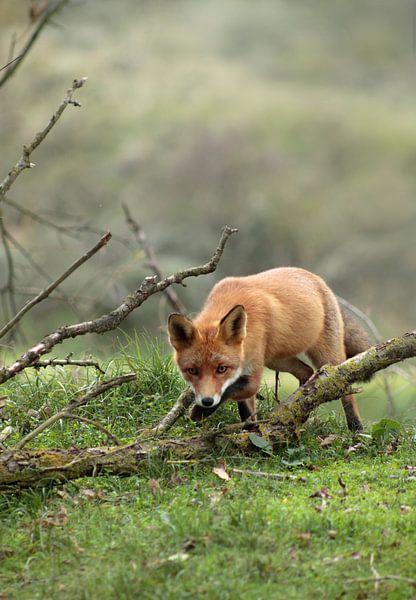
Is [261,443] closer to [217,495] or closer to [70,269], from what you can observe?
[217,495]

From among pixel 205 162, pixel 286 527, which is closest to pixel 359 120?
pixel 205 162

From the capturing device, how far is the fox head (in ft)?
18.9

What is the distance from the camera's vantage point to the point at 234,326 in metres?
→ 5.90

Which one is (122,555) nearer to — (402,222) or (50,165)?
(402,222)

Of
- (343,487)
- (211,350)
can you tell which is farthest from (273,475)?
(211,350)

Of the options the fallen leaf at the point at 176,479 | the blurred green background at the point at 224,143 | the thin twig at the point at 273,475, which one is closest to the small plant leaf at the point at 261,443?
the thin twig at the point at 273,475

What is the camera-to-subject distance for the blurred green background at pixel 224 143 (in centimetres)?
1625

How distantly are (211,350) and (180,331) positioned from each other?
0.88 feet

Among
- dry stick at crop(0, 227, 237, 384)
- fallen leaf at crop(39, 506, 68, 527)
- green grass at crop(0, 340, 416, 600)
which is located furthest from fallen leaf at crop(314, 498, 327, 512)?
dry stick at crop(0, 227, 237, 384)

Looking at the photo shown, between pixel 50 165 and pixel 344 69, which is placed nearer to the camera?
pixel 50 165

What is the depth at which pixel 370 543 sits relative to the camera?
4051 millimetres

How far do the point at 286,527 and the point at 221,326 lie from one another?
196cm

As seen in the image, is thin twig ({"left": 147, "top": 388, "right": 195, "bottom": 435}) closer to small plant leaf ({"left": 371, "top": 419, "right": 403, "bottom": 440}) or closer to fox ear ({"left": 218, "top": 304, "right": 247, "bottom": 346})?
fox ear ({"left": 218, "top": 304, "right": 247, "bottom": 346})

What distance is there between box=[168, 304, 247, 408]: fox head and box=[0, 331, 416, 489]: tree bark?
41 centimetres
